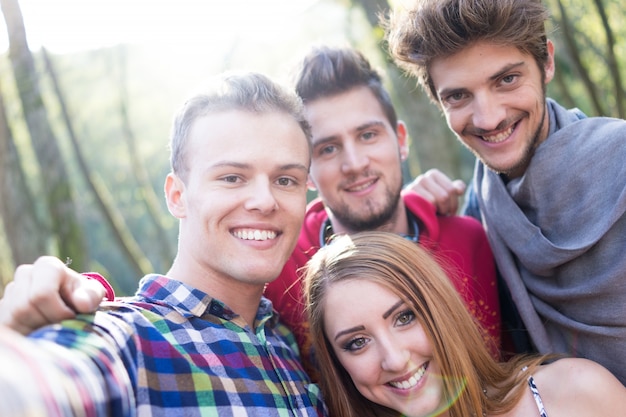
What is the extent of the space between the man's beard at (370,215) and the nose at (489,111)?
74cm

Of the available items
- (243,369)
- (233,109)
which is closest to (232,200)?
(233,109)

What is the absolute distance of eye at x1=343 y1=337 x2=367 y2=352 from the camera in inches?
108

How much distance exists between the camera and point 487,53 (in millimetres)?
3129

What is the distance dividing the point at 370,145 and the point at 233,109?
116 centimetres

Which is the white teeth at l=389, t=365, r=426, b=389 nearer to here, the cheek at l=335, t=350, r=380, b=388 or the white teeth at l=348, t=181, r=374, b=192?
the cheek at l=335, t=350, r=380, b=388


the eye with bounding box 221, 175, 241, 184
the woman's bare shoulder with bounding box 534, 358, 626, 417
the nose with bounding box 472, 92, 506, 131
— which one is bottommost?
the woman's bare shoulder with bounding box 534, 358, 626, 417

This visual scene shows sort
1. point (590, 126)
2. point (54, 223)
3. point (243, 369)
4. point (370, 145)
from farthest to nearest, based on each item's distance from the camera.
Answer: point (54, 223) < point (370, 145) < point (590, 126) < point (243, 369)

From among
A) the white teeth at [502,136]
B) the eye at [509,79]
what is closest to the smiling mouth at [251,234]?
the white teeth at [502,136]

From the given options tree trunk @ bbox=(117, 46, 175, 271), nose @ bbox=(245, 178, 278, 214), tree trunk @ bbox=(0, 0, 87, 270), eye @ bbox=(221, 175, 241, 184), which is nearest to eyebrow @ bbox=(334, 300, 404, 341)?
nose @ bbox=(245, 178, 278, 214)

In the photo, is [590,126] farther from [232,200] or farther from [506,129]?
[232,200]

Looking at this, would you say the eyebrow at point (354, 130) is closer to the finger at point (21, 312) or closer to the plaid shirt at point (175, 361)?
the plaid shirt at point (175, 361)

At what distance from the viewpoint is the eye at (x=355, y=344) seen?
9.00 ft

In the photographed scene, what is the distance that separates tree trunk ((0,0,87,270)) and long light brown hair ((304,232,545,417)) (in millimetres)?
4888

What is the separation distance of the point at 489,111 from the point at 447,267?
837 mm
